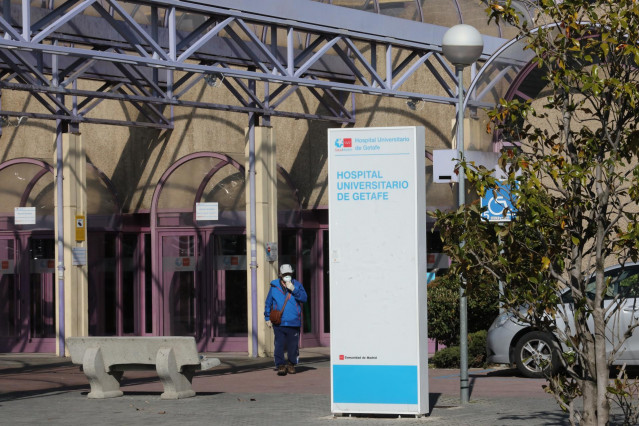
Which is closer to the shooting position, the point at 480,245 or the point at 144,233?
the point at 480,245

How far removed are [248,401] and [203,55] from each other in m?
8.32

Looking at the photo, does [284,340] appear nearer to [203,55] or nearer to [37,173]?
[203,55]

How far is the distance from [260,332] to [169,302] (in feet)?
11.6

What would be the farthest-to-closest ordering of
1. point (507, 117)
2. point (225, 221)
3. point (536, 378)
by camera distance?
point (225, 221)
point (536, 378)
point (507, 117)

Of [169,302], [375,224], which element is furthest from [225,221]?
[375,224]

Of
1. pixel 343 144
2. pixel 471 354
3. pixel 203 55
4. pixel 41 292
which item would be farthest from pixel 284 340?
pixel 41 292

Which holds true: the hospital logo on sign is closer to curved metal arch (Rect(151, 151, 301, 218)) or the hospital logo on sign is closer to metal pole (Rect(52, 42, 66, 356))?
curved metal arch (Rect(151, 151, 301, 218))

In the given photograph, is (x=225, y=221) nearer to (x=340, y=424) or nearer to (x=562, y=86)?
(x=340, y=424)

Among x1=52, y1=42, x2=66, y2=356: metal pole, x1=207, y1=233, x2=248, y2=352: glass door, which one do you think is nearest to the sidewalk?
x1=52, y1=42, x2=66, y2=356: metal pole

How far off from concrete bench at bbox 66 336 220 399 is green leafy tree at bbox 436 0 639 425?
Result: 22.4 feet

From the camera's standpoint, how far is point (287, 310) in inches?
734

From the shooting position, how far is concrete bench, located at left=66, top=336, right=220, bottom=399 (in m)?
15.1

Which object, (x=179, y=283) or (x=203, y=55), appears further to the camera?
(x=179, y=283)

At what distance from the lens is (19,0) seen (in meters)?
19.9
